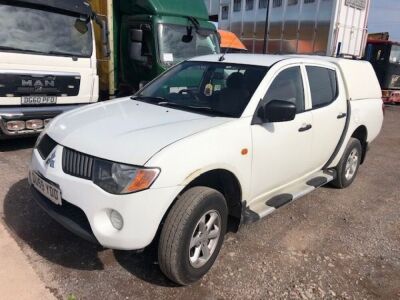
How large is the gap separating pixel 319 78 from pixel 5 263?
362 centimetres

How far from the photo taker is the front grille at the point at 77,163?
2.68 meters

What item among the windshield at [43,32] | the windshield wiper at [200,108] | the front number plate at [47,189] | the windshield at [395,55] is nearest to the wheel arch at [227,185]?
the windshield wiper at [200,108]

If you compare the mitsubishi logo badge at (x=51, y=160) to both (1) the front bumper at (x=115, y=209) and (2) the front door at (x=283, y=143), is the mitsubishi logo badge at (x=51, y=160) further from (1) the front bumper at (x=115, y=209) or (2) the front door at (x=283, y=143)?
(2) the front door at (x=283, y=143)

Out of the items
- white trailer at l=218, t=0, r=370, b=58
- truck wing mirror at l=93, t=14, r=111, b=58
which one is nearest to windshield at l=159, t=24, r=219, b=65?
truck wing mirror at l=93, t=14, r=111, b=58

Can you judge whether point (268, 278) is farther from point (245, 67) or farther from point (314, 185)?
point (245, 67)

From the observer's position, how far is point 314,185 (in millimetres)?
4285

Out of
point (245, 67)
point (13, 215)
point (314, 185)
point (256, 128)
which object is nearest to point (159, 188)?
point (256, 128)

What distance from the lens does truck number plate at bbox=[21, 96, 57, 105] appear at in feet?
18.5

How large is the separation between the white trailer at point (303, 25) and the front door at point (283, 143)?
9.52m

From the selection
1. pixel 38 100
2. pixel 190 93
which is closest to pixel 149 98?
pixel 190 93

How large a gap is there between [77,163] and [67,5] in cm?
427

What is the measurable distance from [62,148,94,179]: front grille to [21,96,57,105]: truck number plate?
10.6 ft

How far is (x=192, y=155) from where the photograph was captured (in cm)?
271

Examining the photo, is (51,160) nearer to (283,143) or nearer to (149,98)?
(149,98)
